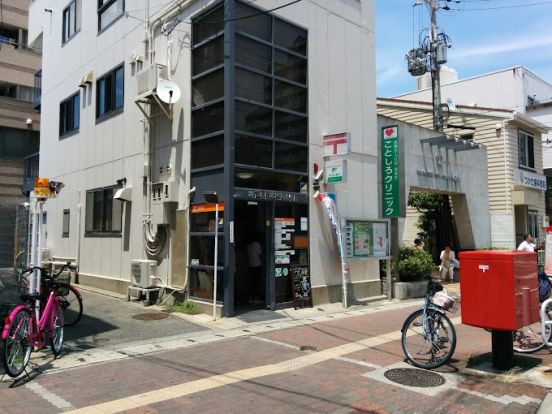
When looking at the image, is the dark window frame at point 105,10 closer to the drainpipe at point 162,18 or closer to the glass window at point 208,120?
the drainpipe at point 162,18

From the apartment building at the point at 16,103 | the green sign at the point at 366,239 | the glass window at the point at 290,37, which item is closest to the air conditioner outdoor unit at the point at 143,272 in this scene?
the green sign at the point at 366,239

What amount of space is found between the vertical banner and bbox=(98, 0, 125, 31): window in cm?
875

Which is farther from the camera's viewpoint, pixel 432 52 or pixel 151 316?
pixel 432 52

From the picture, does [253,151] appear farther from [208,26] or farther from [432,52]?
[432,52]

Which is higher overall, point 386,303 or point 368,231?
point 368,231

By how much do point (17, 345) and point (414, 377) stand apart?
5.16 metres

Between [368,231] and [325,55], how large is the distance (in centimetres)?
482

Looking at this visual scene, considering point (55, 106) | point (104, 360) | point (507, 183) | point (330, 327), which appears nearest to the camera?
point (104, 360)

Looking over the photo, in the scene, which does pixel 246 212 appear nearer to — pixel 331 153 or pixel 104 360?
pixel 331 153

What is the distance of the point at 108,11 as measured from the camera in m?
15.8

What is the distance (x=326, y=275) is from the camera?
12492mm

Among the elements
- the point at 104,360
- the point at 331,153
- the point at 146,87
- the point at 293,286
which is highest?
the point at 146,87

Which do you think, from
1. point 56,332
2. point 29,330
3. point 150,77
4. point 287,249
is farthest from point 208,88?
point 29,330

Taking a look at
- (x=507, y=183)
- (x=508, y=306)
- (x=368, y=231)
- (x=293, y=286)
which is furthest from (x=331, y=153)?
(x=507, y=183)
